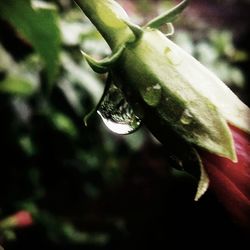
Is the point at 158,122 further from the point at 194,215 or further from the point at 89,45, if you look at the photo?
the point at 194,215

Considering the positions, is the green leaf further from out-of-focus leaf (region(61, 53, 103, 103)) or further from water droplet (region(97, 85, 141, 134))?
out-of-focus leaf (region(61, 53, 103, 103))

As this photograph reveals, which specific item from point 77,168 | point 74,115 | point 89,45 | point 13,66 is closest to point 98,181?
point 77,168

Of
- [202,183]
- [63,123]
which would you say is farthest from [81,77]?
[202,183]

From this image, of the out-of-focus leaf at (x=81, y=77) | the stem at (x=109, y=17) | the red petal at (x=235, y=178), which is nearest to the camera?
the red petal at (x=235, y=178)

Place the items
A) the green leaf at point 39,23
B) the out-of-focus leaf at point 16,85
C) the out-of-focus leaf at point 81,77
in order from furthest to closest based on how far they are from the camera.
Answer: the out-of-focus leaf at point 81,77 < the out-of-focus leaf at point 16,85 < the green leaf at point 39,23

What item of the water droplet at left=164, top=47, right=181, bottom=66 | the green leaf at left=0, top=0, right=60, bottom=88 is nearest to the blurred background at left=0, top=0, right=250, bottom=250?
the green leaf at left=0, top=0, right=60, bottom=88

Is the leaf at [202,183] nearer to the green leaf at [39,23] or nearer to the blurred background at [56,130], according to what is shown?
the blurred background at [56,130]

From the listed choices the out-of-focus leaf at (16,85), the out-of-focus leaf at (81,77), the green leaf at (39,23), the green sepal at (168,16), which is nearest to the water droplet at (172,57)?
the green sepal at (168,16)
